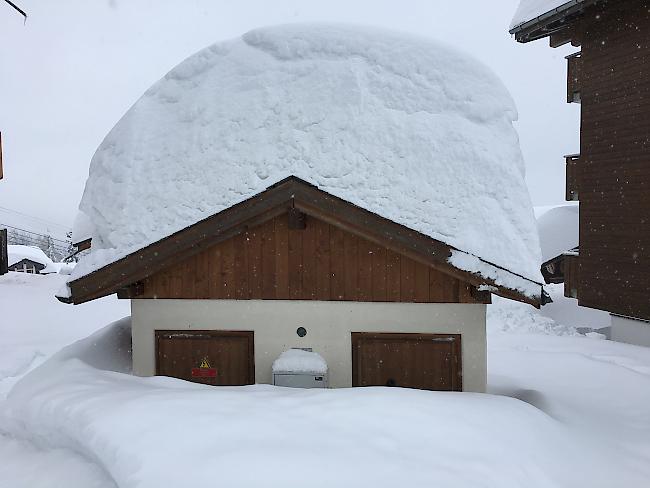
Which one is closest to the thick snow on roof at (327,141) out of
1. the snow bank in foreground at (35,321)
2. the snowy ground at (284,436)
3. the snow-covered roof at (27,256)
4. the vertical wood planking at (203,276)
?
the vertical wood planking at (203,276)

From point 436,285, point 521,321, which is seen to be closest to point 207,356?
point 436,285

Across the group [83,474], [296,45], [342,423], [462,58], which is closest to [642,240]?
[462,58]

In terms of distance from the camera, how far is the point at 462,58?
10562 millimetres

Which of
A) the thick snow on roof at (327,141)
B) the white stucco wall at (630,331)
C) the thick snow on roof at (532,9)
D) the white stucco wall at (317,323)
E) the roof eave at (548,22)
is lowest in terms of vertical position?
the white stucco wall at (630,331)

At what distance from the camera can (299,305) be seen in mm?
6867

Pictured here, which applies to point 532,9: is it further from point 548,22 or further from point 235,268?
point 235,268

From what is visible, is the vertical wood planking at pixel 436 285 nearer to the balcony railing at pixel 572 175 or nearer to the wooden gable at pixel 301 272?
the wooden gable at pixel 301 272

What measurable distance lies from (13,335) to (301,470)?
1644cm

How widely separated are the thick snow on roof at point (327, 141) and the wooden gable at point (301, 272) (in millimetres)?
566

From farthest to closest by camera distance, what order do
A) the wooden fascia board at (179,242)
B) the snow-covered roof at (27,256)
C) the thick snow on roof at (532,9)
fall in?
the snow-covered roof at (27,256) → the thick snow on roof at (532,9) → the wooden fascia board at (179,242)

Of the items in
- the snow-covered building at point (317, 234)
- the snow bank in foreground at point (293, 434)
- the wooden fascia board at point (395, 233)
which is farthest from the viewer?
the snow-covered building at point (317, 234)

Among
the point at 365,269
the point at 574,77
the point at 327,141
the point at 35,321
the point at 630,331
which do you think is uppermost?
the point at 574,77

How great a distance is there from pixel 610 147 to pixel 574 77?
257 centimetres

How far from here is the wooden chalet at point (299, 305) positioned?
6.72m
